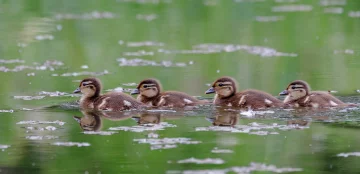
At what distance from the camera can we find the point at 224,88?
33.2 feet

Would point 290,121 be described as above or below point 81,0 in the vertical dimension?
below

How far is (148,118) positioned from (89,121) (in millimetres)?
572

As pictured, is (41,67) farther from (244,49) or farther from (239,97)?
(239,97)

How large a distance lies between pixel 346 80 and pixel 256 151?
Answer: 15.5ft

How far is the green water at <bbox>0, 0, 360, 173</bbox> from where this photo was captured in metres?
7.16

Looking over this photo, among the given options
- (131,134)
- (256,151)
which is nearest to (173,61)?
(131,134)

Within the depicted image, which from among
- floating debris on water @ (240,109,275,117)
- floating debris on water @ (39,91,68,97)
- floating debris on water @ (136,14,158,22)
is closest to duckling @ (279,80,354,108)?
floating debris on water @ (240,109,275,117)

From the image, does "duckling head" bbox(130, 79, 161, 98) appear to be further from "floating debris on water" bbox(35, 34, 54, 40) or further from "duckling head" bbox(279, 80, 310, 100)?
"floating debris on water" bbox(35, 34, 54, 40)

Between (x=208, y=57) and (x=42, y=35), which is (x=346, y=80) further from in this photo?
(x=42, y=35)

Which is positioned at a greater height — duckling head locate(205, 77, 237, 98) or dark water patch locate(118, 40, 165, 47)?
dark water patch locate(118, 40, 165, 47)

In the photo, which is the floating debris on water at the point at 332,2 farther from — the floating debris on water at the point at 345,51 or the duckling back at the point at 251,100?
the duckling back at the point at 251,100

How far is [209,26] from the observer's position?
18.3 m

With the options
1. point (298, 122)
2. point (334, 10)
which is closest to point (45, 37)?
point (334, 10)

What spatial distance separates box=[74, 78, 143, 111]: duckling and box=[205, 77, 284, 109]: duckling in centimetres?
93
